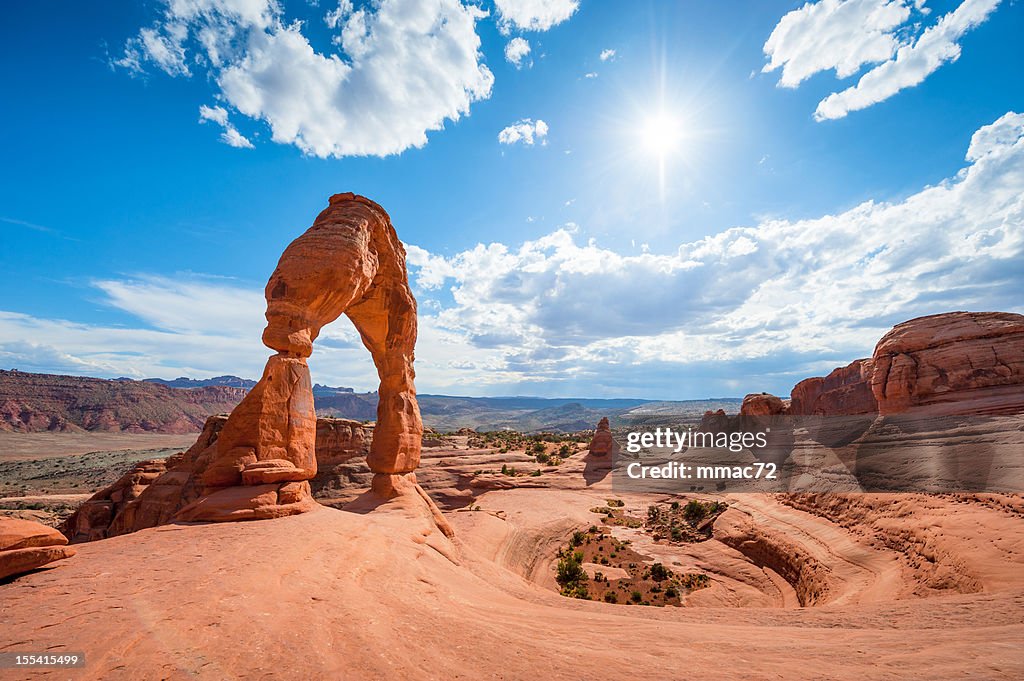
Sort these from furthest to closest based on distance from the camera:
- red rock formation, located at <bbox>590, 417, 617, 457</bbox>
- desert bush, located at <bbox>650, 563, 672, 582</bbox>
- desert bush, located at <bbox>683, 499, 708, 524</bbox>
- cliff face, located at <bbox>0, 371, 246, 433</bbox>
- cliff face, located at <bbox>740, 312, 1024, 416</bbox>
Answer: cliff face, located at <bbox>0, 371, 246, 433</bbox>, red rock formation, located at <bbox>590, 417, 617, 457</bbox>, desert bush, located at <bbox>683, 499, 708, 524</bbox>, cliff face, located at <bbox>740, 312, 1024, 416</bbox>, desert bush, located at <bbox>650, 563, 672, 582</bbox>

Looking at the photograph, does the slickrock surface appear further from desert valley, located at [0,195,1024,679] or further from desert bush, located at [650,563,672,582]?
desert bush, located at [650,563,672,582]

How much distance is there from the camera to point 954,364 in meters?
Answer: 21.1

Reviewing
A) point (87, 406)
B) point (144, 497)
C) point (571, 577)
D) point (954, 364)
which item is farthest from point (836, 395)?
point (87, 406)

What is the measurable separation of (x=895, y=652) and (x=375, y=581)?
Result: 7.43 metres

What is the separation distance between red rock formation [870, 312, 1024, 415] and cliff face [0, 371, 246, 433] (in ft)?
453

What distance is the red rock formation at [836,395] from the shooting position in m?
46.9

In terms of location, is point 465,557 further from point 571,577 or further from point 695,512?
point 695,512

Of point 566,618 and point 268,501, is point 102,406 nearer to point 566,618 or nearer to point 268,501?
point 268,501

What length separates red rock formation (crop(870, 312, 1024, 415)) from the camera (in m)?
19.2

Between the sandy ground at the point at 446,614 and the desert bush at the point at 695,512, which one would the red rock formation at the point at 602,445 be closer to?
the desert bush at the point at 695,512

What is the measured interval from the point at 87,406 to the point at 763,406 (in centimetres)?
14342

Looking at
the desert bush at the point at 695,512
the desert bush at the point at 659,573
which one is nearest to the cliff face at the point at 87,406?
the desert bush at the point at 695,512

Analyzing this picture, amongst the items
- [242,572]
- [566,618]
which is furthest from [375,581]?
[566,618]

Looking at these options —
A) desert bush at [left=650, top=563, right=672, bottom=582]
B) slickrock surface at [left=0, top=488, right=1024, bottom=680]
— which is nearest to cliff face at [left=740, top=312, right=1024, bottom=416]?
slickrock surface at [left=0, top=488, right=1024, bottom=680]
